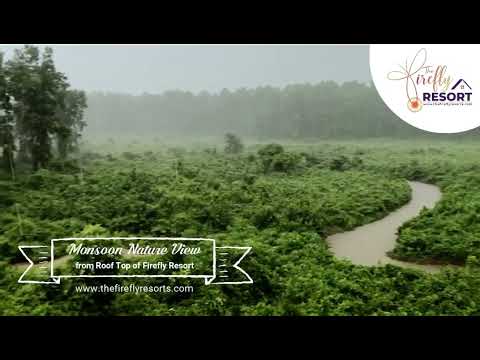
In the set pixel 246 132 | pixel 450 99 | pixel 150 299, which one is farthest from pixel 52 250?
pixel 450 99

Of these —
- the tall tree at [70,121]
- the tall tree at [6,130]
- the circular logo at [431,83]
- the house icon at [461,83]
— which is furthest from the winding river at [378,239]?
the tall tree at [6,130]

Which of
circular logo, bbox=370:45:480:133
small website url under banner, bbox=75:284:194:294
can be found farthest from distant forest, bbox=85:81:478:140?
small website url under banner, bbox=75:284:194:294

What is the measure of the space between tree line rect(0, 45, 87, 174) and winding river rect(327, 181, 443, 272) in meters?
5.01

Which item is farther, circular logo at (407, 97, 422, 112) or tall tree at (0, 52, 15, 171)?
tall tree at (0, 52, 15, 171)

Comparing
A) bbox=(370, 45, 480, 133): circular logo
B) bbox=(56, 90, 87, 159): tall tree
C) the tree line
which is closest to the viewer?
bbox=(370, 45, 480, 133): circular logo

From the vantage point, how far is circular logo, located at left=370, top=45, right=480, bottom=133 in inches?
184

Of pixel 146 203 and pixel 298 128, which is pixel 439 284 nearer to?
pixel 298 128

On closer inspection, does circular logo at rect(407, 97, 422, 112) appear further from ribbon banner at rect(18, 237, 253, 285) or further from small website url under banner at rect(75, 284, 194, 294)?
small website url under banner at rect(75, 284, 194, 294)

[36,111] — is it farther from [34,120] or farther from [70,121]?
[70,121]

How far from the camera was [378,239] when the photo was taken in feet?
23.9

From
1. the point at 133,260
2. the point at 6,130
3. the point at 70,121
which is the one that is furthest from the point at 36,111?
the point at 133,260

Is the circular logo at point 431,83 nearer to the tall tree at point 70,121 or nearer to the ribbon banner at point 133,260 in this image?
the ribbon banner at point 133,260

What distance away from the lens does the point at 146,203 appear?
730 cm

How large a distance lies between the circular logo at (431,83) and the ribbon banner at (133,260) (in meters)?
2.76
